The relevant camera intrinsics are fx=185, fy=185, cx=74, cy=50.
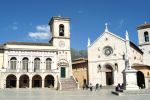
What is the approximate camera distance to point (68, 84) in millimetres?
36094

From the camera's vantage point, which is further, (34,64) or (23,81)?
(34,64)

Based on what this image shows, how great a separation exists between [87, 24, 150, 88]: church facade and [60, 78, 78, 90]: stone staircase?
5.59 meters

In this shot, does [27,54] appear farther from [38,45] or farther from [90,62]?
[90,62]

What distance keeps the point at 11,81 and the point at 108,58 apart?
20.8 metres

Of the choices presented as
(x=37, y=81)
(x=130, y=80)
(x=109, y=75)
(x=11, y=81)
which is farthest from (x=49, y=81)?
(x=130, y=80)

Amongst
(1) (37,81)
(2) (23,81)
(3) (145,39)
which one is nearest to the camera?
(2) (23,81)

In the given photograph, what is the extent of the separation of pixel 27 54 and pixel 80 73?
50.0 feet

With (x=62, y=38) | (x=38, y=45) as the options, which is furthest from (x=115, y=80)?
(x=38, y=45)

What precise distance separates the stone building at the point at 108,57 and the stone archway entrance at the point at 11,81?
16040mm

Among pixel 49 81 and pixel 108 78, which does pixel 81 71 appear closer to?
pixel 108 78

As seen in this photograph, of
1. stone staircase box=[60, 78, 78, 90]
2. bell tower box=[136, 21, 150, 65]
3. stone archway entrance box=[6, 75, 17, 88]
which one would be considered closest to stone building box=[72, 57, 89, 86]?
stone staircase box=[60, 78, 78, 90]

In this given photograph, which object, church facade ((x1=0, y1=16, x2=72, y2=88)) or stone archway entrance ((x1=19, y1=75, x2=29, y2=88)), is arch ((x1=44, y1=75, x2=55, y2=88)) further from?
stone archway entrance ((x1=19, y1=75, x2=29, y2=88))

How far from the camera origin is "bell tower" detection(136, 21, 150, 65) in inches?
1855

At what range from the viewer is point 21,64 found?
3697 centimetres
